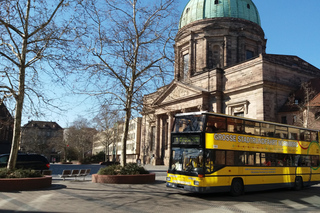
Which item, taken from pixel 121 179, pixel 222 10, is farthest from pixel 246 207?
pixel 222 10

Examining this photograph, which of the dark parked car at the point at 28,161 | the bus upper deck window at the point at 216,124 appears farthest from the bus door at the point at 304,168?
the dark parked car at the point at 28,161

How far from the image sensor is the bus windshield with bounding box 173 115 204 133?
1294cm

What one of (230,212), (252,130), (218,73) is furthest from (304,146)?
(218,73)

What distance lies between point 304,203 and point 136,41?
42.5 ft

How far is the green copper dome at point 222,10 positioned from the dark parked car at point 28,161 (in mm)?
35674

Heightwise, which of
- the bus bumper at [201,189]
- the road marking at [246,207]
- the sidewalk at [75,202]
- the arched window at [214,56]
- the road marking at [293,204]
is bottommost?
the road marking at [293,204]

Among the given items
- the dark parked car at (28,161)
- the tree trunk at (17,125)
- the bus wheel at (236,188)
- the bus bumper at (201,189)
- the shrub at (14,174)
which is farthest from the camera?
the dark parked car at (28,161)

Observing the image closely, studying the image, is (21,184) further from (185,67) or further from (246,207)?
(185,67)

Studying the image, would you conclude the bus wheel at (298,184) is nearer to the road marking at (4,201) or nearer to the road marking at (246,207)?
the road marking at (246,207)

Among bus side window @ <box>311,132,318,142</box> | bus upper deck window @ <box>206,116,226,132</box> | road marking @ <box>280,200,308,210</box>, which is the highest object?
bus upper deck window @ <box>206,116,226,132</box>

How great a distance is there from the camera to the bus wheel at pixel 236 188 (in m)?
13.2

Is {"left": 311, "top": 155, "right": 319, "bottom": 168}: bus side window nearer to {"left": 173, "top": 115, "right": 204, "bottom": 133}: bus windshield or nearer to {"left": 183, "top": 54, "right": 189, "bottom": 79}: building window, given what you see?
{"left": 173, "top": 115, "right": 204, "bottom": 133}: bus windshield

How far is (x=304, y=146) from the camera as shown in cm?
1716

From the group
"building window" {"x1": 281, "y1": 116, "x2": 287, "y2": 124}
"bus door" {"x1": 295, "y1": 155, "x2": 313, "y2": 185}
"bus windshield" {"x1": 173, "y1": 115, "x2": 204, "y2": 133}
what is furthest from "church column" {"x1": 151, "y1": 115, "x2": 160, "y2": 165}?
"bus windshield" {"x1": 173, "y1": 115, "x2": 204, "y2": 133}
